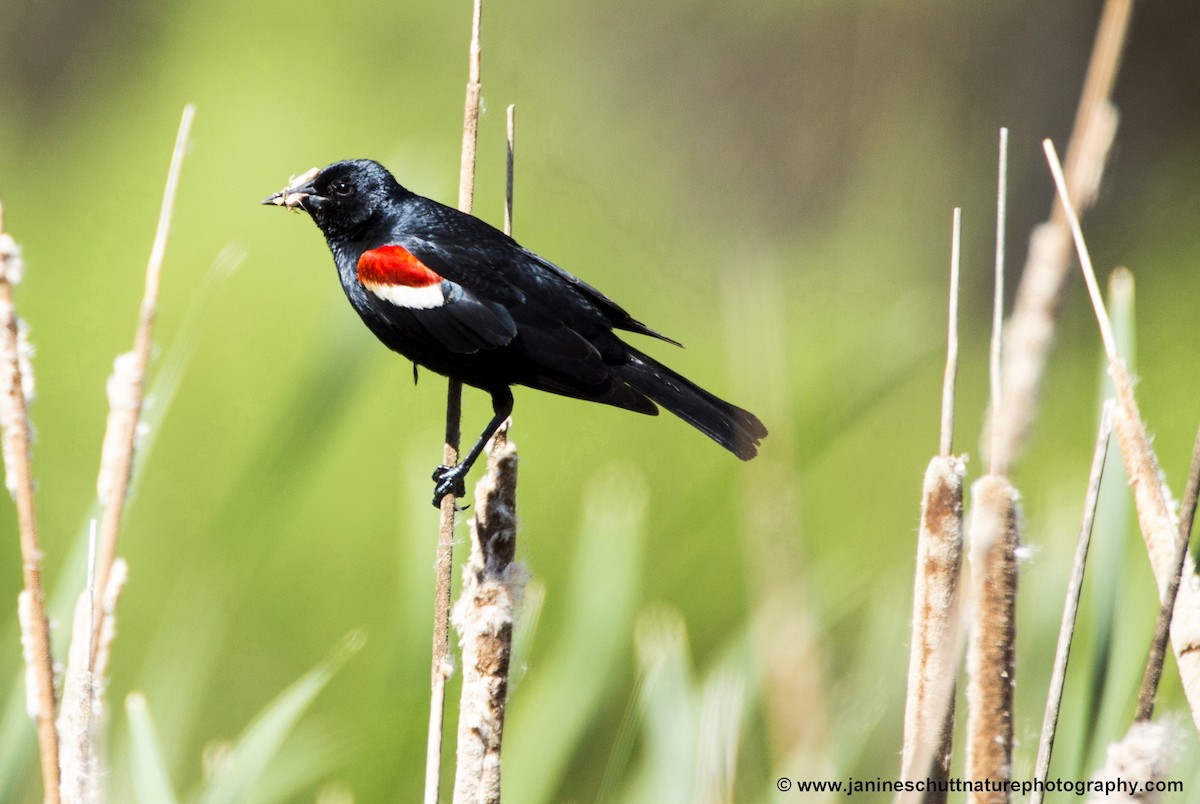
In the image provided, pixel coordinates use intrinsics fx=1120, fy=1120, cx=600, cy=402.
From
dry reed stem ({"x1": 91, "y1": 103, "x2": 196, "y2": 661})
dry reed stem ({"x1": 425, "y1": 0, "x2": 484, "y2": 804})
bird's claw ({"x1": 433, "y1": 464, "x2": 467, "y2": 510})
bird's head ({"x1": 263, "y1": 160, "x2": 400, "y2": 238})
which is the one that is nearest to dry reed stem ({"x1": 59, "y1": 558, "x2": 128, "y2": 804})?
dry reed stem ({"x1": 91, "y1": 103, "x2": 196, "y2": 661})

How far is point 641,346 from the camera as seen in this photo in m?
3.02

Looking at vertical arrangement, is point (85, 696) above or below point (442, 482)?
below

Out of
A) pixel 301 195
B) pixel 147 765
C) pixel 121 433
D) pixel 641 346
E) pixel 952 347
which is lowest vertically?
pixel 147 765

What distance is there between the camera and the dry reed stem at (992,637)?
77 cm

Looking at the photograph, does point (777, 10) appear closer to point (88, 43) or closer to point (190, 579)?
point (88, 43)

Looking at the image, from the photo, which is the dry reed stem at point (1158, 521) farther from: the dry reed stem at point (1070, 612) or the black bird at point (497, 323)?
the black bird at point (497, 323)

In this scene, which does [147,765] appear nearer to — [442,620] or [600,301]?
[442,620]

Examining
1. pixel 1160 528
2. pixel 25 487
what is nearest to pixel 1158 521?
pixel 1160 528

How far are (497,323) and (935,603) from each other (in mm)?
629

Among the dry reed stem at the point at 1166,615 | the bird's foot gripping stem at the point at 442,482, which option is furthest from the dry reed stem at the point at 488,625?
the dry reed stem at the point at 1166,615

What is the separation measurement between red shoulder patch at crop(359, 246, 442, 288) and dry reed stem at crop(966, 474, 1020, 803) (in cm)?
73

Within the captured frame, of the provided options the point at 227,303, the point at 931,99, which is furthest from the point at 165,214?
the point at 931,99

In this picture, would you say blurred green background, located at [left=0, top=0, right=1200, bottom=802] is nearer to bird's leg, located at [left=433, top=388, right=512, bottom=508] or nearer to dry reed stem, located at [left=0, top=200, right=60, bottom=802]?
bird's leg, located at [left=433, top=388, right=512, bottom=508]

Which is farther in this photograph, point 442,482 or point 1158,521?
point 442,482
